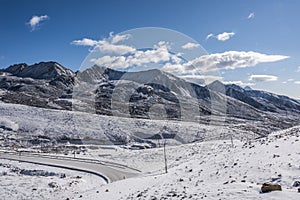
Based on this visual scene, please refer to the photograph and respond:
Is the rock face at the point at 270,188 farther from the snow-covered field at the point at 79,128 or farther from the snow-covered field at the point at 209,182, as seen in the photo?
the snow-covered field at the point at 79,128

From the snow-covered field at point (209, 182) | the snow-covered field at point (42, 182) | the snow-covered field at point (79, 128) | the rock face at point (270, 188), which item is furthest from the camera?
the snow-covered field at point (79, 128)

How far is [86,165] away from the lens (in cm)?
4472

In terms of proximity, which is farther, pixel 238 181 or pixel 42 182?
pixel 42 182

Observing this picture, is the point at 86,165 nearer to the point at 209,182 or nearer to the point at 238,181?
the point at 209,182

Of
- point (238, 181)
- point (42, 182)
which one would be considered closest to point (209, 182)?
point (238, 181)

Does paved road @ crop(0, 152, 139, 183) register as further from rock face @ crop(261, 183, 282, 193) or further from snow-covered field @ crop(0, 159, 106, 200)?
rock face @ crop(261, 183, 282, 193)

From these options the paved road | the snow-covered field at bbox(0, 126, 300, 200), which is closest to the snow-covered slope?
the snow-covered field at bbox(0, 126, 300, 200)

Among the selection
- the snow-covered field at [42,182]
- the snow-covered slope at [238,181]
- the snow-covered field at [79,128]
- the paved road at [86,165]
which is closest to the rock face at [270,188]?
the snow-covered slope at [238,181]

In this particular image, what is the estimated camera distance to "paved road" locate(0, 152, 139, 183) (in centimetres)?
3803

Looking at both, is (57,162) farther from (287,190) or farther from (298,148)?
(287,190)

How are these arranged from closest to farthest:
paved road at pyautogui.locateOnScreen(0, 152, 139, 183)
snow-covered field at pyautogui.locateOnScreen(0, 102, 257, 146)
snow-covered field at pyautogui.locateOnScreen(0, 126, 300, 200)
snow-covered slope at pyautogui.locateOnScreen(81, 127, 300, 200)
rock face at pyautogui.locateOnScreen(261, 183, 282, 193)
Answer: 1. rock face at pyautogui.locateOnScreen(261, 183, 282, 193)
2. snow-covered slope at pyautogui.locateOnScreen(81, 127, 300, 200)
3. snow-covered field at pyautogui.locateOnScreen(0, 126, 300, 200)
4. paved road at pyautogui.locateOnScreen(0, 152, 139, 183)
5. snow-covered field at pyautogui.locateOnScreen(0, 102, 257, 146)

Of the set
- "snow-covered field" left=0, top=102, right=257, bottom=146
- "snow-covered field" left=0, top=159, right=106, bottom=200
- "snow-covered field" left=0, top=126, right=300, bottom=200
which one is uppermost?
"snow-covered field" left=0, top=102, right=257, bottom=146

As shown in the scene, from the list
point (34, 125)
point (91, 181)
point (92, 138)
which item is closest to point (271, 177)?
point (91, 181)

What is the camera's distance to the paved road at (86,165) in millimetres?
38031
